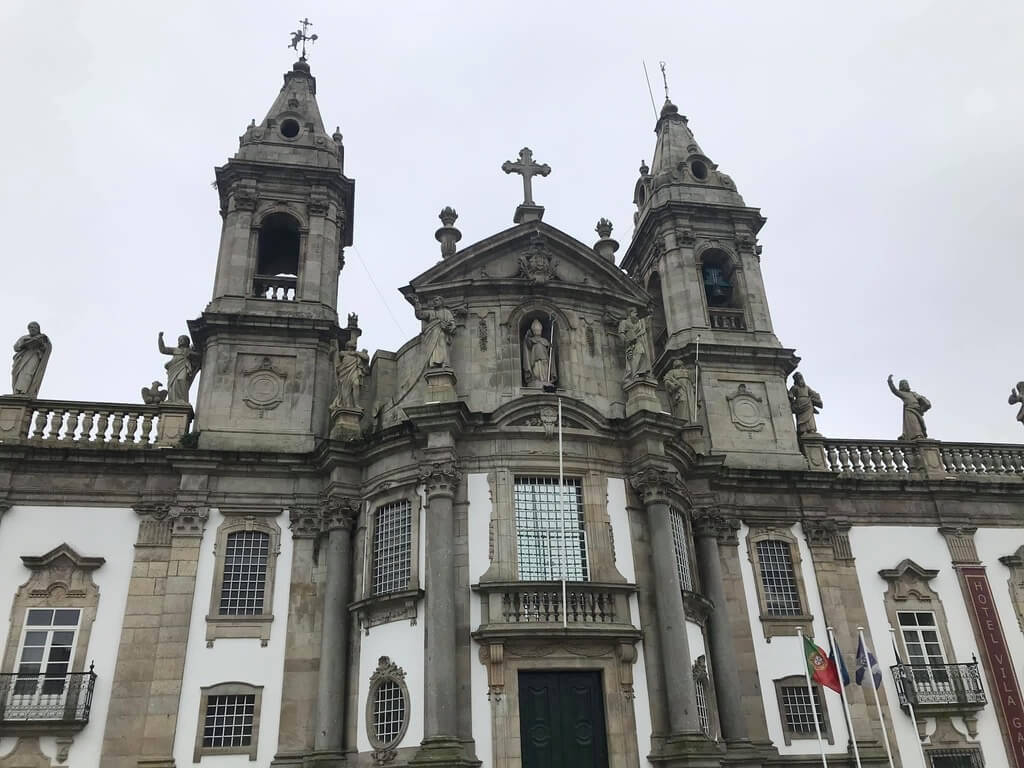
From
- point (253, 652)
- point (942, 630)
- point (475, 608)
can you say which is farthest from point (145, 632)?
point (942, 630)

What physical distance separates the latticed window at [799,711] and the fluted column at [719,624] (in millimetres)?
1635

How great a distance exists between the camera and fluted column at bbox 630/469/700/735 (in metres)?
17.9

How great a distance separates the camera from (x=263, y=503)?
21.5 meters

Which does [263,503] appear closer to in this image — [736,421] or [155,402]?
[155,402]

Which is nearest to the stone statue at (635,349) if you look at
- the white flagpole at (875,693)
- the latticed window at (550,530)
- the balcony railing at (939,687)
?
the latticed window at (550,530)

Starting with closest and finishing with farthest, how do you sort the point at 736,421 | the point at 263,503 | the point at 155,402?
the point at 263,503 < the point at 155,402 < the point at 736,421

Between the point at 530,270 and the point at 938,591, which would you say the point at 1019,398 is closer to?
the point at 938,591

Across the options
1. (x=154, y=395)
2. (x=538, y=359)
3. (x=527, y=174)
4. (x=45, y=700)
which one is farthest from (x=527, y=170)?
(x=45, y=700)

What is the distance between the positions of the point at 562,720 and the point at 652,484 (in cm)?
573

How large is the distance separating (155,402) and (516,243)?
10844mm

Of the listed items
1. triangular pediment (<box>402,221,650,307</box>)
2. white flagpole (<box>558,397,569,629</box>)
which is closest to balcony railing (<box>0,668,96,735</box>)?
white flagpole (<box>558,397,569,629</box>)

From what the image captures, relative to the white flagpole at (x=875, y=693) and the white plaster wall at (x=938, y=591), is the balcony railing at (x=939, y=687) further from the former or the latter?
the white flagpole at (x=875, y=693)

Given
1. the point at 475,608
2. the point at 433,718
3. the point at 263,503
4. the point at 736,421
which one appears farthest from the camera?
the point at 736,421

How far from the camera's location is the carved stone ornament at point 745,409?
26.0 meters
